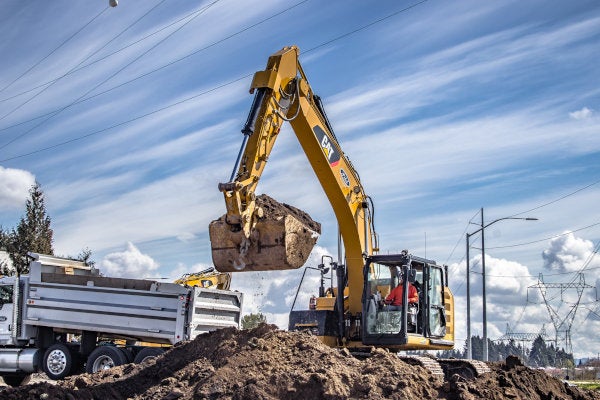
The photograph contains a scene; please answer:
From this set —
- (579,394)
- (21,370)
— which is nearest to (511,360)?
(579,394)

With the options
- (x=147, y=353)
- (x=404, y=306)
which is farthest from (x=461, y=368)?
(x=147, y=353)

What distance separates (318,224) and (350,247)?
51.1 inches

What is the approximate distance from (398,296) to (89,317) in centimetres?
849

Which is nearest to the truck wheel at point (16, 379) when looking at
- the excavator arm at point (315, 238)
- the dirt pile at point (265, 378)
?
the dirt pile at point (265, 378)

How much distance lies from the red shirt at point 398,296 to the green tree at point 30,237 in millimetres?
19653

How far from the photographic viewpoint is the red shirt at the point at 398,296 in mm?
13062

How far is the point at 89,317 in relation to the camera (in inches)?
706

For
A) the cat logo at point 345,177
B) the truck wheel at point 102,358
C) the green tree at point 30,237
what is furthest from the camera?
the green tree at point 30,237

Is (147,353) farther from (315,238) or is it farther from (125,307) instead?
(315,238)

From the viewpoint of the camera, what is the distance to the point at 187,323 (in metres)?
17.1

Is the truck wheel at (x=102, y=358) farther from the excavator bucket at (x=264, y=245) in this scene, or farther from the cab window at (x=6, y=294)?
the excavator bucket at (x=264, y=245)

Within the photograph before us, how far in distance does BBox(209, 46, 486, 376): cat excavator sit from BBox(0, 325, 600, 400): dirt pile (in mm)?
1208

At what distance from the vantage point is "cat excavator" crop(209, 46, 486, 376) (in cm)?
1159

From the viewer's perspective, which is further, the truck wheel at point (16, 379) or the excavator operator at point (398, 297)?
the truck wheel at point (16, 379)
